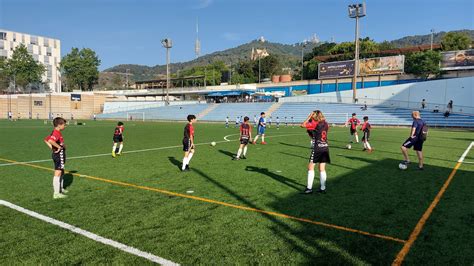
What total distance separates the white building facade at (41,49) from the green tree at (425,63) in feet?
363

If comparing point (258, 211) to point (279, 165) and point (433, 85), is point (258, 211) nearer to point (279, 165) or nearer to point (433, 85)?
point (279, 165)

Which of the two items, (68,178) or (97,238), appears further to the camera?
(68,178)

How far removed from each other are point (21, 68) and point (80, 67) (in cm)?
1721

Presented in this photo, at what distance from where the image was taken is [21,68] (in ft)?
319

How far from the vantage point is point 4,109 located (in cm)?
7812

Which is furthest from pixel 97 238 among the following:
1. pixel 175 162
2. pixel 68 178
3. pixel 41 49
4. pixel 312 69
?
pixel 41 49

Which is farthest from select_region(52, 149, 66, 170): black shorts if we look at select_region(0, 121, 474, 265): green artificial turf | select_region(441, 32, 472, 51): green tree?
select_region(441, 32, 472, 51): green tree

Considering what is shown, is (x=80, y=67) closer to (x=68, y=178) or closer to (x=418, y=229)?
(x=68, y=178)

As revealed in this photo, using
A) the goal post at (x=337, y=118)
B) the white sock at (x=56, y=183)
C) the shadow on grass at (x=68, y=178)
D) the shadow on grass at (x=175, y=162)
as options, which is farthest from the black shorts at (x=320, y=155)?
the goal post at (x=337, y=118)

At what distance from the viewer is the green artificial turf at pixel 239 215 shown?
15.2ft

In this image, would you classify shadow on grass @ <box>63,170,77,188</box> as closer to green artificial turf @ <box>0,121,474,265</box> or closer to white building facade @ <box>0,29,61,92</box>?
green artificial turf @ <box>0,121,474,265</box>

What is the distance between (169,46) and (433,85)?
55312mm

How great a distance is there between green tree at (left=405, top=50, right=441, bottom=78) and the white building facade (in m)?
111

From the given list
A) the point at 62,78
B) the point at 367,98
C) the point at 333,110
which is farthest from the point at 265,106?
the point at 62,78
